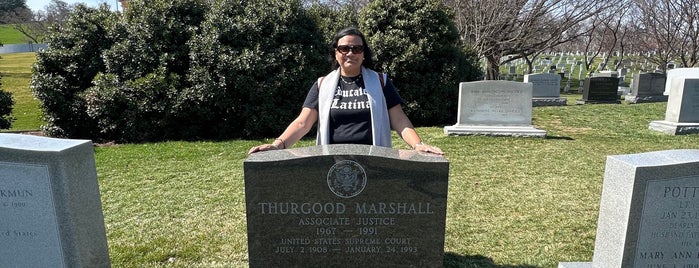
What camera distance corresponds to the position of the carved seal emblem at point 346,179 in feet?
9.01

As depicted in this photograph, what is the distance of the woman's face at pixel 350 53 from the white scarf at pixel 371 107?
9 cm

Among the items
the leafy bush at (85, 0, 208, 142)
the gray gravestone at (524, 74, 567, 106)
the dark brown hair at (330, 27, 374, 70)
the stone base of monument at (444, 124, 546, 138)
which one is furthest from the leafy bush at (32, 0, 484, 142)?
the gray gravestone at (524, 74, 567, 106)

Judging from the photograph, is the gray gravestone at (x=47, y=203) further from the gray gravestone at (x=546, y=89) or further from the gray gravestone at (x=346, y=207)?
the gray gravestone at (x=546, y=89)

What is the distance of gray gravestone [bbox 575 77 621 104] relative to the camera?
55.4ft

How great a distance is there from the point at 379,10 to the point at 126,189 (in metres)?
7.89

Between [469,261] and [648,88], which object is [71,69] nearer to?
[469,261]

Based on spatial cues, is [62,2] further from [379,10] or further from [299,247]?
[299,247]

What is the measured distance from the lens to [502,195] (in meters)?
5.53

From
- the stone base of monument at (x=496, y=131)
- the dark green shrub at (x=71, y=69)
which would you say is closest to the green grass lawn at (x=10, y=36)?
the dark green shrub at (x=71, y=69)

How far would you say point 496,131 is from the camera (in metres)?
9.44

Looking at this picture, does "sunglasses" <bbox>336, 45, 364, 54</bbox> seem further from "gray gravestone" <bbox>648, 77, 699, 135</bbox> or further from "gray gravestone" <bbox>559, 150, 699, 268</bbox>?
"gray gravestone" <bbox>648, 77, 699, 135</bbox>

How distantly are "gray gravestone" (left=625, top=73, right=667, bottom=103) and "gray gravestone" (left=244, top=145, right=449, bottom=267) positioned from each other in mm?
18185

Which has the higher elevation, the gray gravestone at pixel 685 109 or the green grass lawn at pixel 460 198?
the gray gravestone at pixel 685 109

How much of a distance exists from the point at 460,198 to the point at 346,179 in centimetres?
304
